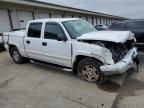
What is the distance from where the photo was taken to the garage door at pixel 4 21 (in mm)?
14133

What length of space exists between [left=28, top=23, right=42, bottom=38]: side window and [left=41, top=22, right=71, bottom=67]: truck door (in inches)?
13.3

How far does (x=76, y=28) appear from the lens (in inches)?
211

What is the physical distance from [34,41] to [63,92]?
2.46m

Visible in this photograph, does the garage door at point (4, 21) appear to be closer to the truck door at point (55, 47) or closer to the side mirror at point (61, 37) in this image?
the truck door at point (55, 47)

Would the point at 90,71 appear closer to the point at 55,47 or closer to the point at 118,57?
the point at 118,57

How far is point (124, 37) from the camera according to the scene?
467 cm

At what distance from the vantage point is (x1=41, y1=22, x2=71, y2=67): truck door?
200 inches

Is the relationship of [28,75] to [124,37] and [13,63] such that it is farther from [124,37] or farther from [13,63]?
[124,37]

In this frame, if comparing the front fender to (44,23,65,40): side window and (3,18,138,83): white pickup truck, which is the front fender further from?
(44,23,65,40): side window

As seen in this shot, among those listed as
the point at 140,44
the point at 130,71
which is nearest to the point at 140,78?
the point at 130,71

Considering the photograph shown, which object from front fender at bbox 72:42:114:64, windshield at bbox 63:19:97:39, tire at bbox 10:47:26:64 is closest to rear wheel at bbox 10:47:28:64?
tire at bbox 10:47:26:64

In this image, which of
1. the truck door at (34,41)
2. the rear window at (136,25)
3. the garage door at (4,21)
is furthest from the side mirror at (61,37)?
the garage door at (4,21)

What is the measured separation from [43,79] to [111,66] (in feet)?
7.40

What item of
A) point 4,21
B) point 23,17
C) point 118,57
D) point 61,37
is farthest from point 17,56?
point 23,17
